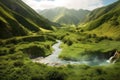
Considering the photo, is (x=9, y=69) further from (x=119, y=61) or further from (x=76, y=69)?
(x=119, y=61)

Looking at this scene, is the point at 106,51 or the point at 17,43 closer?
the point at 106,51

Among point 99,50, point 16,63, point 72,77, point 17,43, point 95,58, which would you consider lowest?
point 72,77

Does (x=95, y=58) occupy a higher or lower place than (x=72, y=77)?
higher

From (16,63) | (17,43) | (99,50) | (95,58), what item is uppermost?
(17,43)

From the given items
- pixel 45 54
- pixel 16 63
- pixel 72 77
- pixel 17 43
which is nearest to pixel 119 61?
pixel 72 77

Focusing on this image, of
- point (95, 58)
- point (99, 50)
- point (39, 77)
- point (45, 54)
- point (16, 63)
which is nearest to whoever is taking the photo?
point (39, 77)

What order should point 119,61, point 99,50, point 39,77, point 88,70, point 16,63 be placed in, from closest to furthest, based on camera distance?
point 39,77
point 88,70
point 16,63
point 119,61
point 99,50

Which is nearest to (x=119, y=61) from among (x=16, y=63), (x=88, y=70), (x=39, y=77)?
(x=88, y=70)

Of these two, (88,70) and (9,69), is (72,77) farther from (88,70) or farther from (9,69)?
(9,69)

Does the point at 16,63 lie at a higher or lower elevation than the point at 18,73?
higher
